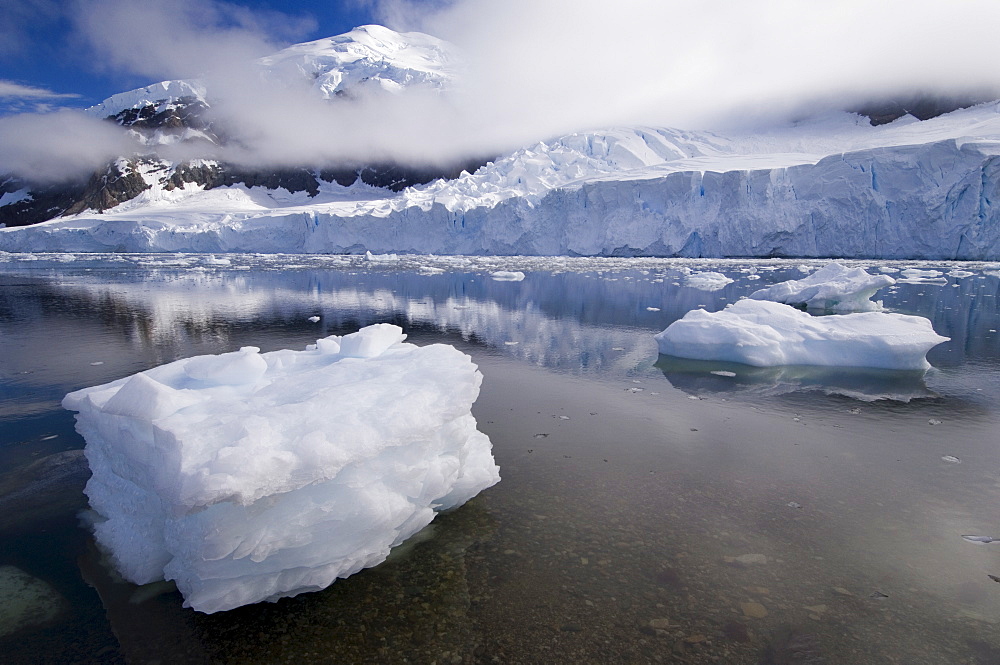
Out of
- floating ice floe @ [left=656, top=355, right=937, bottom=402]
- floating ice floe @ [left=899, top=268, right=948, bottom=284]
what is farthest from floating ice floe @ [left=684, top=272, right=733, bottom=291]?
floating ice floe @ [left=656, top=355, right=937, bottom=402]

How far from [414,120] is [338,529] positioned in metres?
111

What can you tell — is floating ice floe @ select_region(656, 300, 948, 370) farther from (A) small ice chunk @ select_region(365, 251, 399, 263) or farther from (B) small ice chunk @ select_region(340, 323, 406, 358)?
(A) small ice chunk @ select_region(365, 251, 399, 263)

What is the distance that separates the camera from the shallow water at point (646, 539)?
218 centimetres

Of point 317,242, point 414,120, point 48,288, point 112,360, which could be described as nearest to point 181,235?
point 317,242

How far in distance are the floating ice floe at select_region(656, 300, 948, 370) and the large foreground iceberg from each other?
474 centimetres

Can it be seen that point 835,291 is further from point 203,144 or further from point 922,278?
point 203,144

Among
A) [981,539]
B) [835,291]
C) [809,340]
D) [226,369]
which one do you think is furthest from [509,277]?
[981,539]

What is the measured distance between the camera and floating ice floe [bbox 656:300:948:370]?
655 cm

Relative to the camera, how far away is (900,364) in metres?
6.66

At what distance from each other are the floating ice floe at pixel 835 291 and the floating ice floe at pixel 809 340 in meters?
5.40

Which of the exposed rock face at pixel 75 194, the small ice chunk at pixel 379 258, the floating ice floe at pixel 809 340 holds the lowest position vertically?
the floating ice floe at pixel 809 340

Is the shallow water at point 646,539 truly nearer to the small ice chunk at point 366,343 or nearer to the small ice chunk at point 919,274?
the small ice chunk at point 366,343

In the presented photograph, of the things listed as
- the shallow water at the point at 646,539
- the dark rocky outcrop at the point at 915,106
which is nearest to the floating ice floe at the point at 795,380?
the shallow water at the point at 646,539

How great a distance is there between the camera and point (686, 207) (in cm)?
3250
